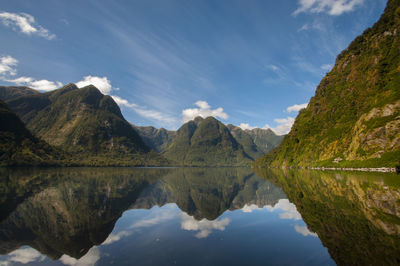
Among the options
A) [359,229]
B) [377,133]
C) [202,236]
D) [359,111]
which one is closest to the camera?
[359,229]

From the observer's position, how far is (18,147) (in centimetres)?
Answer: 16662

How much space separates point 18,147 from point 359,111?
23014 cm

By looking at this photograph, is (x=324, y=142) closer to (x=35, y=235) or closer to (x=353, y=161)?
(x=353, y=161)

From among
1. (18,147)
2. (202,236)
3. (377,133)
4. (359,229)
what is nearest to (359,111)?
(377,133)

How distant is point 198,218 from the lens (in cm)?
2189

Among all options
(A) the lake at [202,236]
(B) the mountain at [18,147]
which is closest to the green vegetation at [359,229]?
(A) the lake at [202,236]

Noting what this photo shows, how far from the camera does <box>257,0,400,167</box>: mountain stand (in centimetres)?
6669

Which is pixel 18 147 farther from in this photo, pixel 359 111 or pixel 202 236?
pixel 359 111

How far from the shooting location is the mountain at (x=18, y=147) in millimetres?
152750

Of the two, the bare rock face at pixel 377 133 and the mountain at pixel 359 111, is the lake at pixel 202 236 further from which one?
the mountain at pixel 359 111

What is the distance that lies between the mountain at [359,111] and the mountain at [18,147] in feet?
634

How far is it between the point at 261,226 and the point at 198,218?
20.9 ft

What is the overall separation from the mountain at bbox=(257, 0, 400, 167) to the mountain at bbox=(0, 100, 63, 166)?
193 metres

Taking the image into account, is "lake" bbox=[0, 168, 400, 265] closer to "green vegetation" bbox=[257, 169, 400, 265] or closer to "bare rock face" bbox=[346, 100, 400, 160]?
"green vegetation" bbox=[257, 169, 400, 265]
